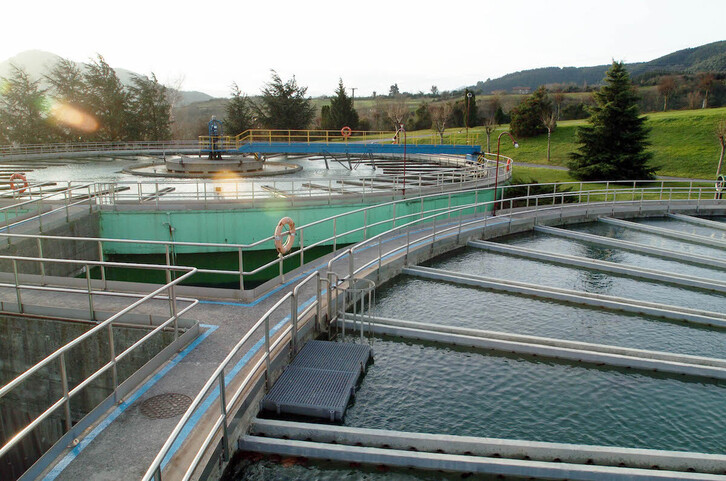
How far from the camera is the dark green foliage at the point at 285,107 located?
66250 millimetres

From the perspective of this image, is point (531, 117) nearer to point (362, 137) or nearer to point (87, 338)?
point (362, 137)

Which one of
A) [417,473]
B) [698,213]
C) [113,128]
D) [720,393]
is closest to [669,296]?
[720,393]

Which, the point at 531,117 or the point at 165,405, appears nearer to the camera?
the point at 165,405

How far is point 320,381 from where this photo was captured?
784 cm

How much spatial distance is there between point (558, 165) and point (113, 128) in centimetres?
5001

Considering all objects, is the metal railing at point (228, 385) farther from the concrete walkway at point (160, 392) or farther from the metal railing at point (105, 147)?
the metal railing at point (105, 147)

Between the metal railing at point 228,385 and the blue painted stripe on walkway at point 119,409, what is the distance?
2.61 feet

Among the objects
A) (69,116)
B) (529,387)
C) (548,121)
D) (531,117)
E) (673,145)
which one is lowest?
(529,387)

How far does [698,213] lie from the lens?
24906 millimetres

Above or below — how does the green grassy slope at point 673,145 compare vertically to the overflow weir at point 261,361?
above

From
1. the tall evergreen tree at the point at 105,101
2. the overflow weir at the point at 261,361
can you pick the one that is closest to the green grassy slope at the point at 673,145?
the overflow weir at the point at 261,361

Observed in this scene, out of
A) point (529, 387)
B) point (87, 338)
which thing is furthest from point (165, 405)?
point (529, 387)

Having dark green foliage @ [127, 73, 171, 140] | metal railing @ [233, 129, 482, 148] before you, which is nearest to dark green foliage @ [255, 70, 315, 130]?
metal railing @ [233, 129, 482, 148]

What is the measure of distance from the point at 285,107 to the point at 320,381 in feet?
204
